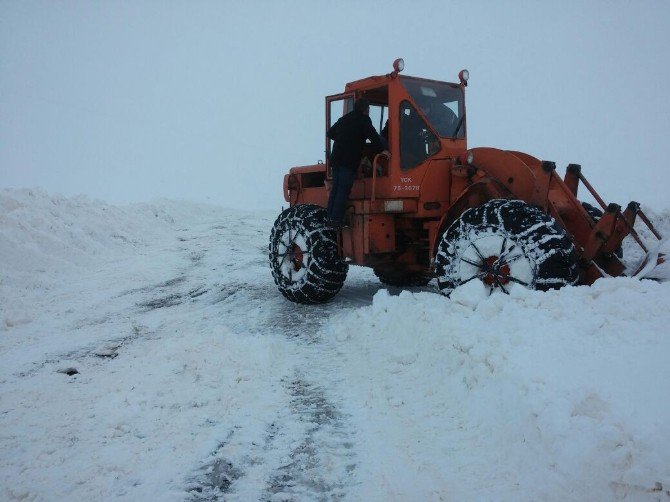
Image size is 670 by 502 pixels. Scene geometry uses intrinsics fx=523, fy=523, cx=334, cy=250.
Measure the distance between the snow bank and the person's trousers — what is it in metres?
2.22

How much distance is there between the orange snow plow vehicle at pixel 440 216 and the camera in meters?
4.67

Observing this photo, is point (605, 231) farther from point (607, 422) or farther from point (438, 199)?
point (607, 422)

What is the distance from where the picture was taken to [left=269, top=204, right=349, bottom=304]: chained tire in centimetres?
664

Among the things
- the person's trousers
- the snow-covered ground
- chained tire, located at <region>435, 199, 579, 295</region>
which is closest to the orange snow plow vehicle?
chained tire, located at <region>435, 199, 579, 295</region>

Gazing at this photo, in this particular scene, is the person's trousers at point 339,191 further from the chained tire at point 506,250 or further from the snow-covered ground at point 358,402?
the chained tire at point 506,250

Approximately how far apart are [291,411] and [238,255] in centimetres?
750

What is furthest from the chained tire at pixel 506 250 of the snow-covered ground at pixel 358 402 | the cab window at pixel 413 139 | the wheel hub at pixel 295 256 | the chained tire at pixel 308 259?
the wheel hub at pixel 295 256

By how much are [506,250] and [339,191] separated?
2360 millimetres

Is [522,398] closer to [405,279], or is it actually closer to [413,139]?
[413,139]

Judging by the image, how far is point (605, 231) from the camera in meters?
4.64

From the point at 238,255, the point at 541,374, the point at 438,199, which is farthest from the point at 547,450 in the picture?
the point at 238,255

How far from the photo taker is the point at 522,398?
9.63ft

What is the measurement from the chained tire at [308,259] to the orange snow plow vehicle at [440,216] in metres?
0.01

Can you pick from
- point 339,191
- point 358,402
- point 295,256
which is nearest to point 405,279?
point 295,256
